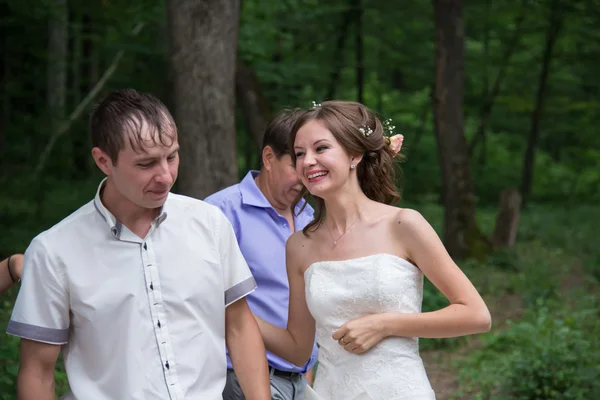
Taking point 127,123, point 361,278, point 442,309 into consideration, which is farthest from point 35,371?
point 442,309

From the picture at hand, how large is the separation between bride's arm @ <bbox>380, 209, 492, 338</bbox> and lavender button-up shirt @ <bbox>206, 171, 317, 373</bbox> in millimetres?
915

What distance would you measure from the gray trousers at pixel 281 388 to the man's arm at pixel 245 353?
1.96ft

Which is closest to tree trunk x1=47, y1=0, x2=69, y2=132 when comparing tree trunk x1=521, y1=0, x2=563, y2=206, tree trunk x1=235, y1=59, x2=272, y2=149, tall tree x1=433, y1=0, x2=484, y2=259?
tree trunk x1=235, y1=59, x2=272, y2=149

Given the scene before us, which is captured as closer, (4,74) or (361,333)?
(361,333)

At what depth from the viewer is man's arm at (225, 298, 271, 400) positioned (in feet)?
10.3

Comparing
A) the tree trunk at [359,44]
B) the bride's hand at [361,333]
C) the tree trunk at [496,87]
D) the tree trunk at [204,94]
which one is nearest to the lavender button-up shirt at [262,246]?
the bride's hand at [361,333]

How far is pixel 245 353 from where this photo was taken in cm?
315

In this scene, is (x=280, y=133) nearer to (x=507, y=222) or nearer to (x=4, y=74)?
(x=507, y=222)

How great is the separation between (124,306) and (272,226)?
1.46 meters

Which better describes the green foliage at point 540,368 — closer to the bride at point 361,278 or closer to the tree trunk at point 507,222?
the bride at point 361,278

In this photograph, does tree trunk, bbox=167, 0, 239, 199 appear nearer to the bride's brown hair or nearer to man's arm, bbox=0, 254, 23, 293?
the bride's brown hair

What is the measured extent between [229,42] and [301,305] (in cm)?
465

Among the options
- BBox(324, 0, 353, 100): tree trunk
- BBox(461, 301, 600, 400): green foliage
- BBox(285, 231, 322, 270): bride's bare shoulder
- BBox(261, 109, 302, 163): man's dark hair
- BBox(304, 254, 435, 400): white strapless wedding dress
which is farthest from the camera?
BBox(324, 0, 353, 100): tree trunk

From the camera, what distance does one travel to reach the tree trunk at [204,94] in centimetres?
762
